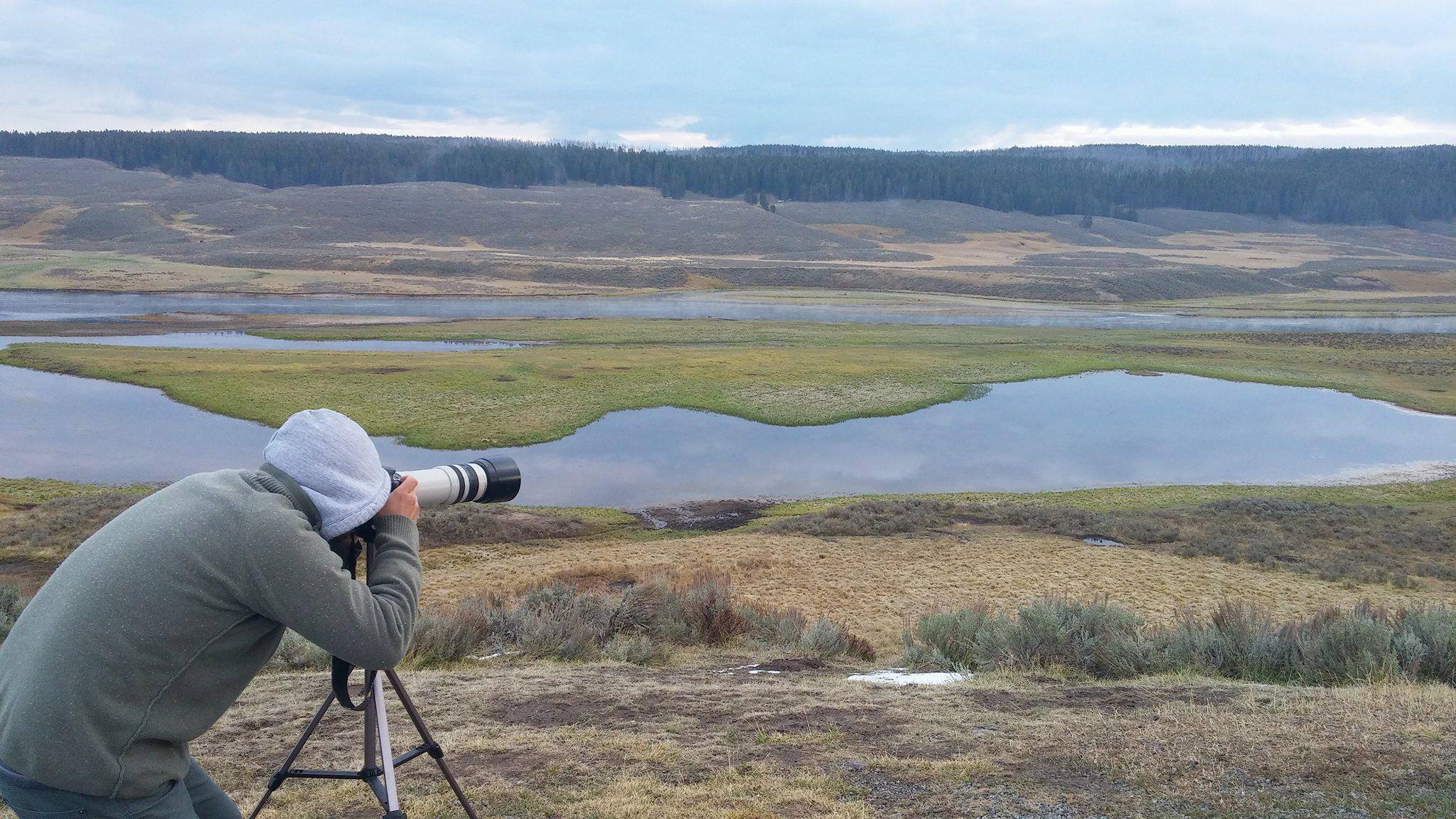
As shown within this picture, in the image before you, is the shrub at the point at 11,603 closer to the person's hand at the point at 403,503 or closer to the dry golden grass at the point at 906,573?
the dry golden grass at the point at 906,573

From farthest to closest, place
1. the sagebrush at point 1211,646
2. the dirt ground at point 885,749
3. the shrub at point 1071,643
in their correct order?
the shrub at point 1071,643
the sagebrush at point 1211,646
the dirt ground at point 885,749

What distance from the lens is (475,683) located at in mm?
8172

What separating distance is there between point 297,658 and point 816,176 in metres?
167

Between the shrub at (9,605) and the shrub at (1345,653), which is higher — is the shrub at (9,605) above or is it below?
below

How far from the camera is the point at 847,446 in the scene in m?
29.2

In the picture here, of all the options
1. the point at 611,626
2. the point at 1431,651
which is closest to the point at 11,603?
the point at 611,626

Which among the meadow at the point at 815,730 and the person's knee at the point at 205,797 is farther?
the meadow at the point at 815,730

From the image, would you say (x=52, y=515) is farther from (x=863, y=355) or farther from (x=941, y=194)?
(x=941, y=194)

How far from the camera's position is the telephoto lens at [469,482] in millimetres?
→ 4000

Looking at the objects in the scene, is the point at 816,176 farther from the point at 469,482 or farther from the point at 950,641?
the point at 469,482

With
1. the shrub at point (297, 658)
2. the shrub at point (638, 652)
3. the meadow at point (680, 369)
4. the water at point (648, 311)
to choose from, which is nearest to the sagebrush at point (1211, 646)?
the shrub at point (638, 652)

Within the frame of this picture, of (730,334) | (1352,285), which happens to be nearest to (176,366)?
(730,334)

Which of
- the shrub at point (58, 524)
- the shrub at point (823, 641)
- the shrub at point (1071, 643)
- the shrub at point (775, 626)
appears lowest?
the shrub at point (58, 524)

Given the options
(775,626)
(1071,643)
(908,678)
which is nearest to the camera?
(908,678)
